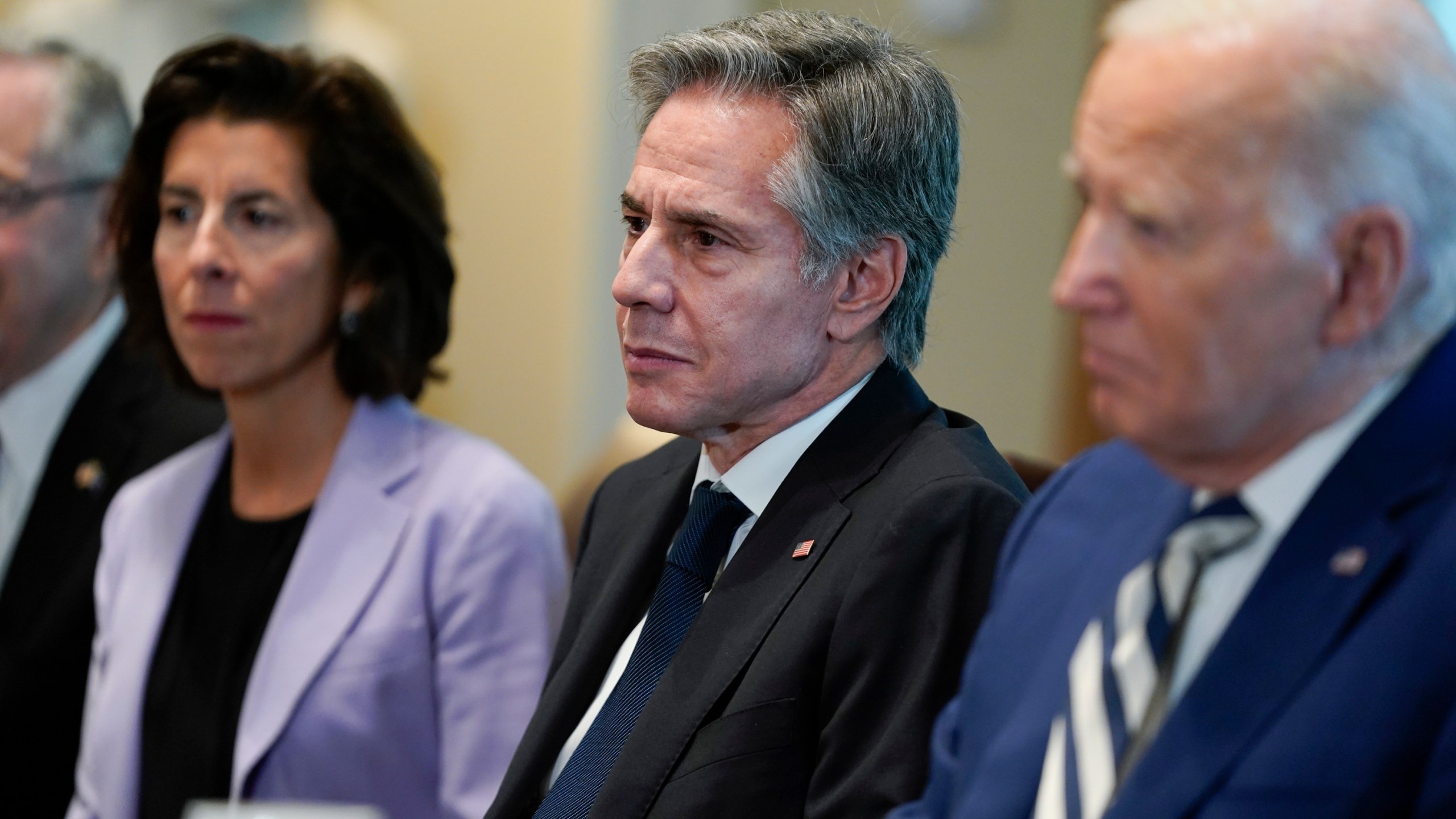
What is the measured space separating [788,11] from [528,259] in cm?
222

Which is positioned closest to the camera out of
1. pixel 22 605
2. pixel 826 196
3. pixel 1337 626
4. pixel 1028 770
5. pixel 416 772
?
pixel 1337 626

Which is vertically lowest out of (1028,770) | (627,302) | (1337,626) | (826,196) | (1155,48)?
(1028,770)

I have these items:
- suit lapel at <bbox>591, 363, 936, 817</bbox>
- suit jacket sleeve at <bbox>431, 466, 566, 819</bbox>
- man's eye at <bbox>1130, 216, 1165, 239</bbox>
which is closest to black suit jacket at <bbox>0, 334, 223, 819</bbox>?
suit jacket sleeve at <bbox>431, 466, 566, 819</bbox>

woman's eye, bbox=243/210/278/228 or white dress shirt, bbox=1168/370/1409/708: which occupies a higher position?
woman's eye, bbox=243/210/278/228

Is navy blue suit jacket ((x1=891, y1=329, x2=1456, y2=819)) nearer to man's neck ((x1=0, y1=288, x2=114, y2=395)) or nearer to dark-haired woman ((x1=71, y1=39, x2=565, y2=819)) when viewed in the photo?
dark-haired woman ((x1=71, y1=39, x2=565, y2=819))

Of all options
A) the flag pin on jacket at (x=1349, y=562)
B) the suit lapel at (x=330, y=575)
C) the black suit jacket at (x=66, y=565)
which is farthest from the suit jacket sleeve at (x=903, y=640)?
the black suit jacket at (x=66, y=565)

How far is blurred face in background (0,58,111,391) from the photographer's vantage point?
8.96 ft

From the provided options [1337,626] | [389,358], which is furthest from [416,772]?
[1337,626]

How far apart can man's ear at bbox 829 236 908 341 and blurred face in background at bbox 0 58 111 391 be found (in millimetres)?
1790

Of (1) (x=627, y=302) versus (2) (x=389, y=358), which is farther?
(2) (x=389, y=358)

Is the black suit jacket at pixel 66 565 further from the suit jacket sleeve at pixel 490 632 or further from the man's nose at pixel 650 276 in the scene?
the man's nose at pixel 650 276

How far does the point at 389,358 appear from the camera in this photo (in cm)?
240

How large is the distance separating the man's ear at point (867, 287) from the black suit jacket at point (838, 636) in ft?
0.26

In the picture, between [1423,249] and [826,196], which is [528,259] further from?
A: [1423,249]
